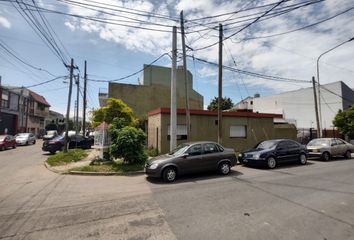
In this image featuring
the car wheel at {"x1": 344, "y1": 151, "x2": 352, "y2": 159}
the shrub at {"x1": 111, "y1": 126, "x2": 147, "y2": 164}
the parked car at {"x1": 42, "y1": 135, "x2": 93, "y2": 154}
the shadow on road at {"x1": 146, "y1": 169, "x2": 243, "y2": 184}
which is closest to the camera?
the shadow on road at {"x1": 146, "y1": 169, "x2": 243, "y2": 184}

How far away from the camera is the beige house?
1798cm

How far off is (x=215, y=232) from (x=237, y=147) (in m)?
16.5

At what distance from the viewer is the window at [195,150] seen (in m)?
10.8

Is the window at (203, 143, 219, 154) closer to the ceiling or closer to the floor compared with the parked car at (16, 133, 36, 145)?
closer to the floor

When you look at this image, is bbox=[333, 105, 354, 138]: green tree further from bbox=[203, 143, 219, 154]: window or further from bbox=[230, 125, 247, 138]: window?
bbox=[203, 143, 219, 154]: window

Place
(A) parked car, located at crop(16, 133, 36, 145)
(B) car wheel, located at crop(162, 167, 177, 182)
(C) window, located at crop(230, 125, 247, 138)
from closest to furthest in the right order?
(B) car wheel, located at crop(162, 167, 177, 182) → (C) window, located at crop(230, 125, 247, 138) → (A) parked car, located at crop(16, 133, 36, 145)

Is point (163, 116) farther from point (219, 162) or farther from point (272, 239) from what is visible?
point (272, 239)

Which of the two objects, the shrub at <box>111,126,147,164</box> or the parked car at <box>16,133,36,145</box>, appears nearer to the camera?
the shrub at <box>111,126,147,164</box>

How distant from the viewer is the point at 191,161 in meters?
10.6

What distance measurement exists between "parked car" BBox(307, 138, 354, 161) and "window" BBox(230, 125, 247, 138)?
544 centimetres

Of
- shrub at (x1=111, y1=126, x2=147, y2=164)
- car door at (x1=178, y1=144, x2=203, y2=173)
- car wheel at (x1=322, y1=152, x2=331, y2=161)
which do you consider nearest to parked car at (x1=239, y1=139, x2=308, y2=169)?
car wheel at (x1=322, y1=152, x2=331, y2=161)

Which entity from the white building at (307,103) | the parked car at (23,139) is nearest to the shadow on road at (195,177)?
the parked car at (23,139)

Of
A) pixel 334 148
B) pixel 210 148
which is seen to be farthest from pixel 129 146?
pixel 334 148

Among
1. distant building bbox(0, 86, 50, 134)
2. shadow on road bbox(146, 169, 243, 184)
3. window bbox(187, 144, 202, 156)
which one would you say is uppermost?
distant building bbox(0, 86, 50, 134)
